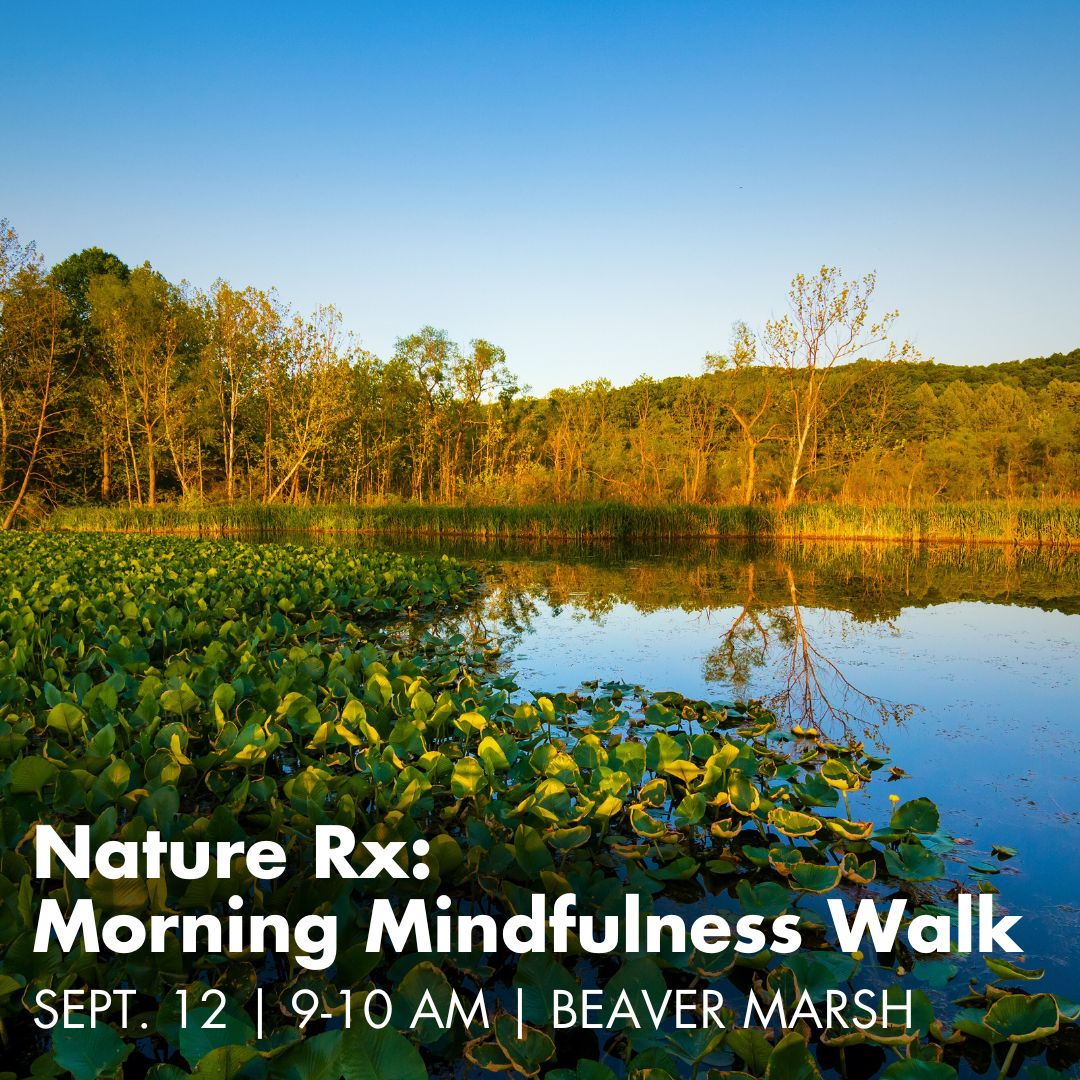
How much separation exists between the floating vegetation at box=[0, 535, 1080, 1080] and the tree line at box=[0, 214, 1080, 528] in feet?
66.2

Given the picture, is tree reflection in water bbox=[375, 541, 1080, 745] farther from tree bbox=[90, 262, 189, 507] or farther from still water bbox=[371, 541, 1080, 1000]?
tree bbox=[90, 262, 189, 507]

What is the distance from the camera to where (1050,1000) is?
154cm

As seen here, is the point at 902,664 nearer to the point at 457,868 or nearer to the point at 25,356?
the point at 457,868

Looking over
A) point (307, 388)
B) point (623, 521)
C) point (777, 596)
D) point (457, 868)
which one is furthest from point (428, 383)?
point (457, 868)

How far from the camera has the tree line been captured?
24219 mm

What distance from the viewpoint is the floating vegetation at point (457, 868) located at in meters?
1.53

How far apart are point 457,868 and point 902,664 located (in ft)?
17.6

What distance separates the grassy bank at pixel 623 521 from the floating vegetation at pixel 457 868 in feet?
53.7

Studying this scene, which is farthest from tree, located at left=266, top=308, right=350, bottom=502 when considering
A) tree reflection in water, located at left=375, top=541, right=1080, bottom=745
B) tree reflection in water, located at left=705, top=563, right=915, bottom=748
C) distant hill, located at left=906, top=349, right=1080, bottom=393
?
distant hill, located at left=906, top=349, right=1080, bottom=393

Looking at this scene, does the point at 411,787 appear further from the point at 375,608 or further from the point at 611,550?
the point at 611,550

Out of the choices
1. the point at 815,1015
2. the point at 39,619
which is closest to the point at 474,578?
the point at 39,619

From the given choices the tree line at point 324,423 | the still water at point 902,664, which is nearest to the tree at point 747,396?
the tree line at point 324,423

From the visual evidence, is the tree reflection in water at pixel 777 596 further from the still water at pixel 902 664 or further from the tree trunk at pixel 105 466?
the tree trunk at pixel 105 466

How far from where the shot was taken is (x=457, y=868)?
2178mm
